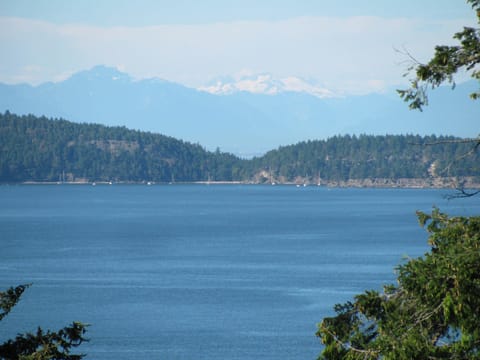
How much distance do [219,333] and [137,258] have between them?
37039mm

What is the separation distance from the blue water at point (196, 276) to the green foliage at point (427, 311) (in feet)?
28.9

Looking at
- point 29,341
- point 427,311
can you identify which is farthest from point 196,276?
point 427,311

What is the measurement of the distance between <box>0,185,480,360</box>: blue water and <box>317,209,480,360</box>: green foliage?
347 inches

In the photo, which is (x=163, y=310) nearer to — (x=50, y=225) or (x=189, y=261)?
(x=189, y=261)

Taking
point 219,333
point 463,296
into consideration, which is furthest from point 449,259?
point 219,333

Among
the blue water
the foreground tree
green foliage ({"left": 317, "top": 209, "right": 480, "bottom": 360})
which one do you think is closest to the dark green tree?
green foliage ({"left": 317, "top": 209, "right": 480, "bottom": 360})

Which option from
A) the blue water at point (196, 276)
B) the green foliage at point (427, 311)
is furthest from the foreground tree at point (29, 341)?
the blue water at point (196, 276)

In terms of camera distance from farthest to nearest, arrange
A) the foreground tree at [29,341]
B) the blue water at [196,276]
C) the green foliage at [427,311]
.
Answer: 1. the blue water at [196,276]
2. the foreground tree at [29,341]
3. the green foliage at [427,311]

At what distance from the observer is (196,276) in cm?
6819

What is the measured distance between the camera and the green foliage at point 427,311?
10406 mm

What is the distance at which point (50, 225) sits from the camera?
123688 millimetres

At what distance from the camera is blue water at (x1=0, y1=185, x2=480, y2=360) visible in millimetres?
44812

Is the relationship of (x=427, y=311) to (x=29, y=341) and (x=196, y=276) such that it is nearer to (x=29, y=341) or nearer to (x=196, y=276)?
(x=29, y=341)

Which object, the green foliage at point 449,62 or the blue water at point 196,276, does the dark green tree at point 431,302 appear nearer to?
the green foliage at point 449,62
